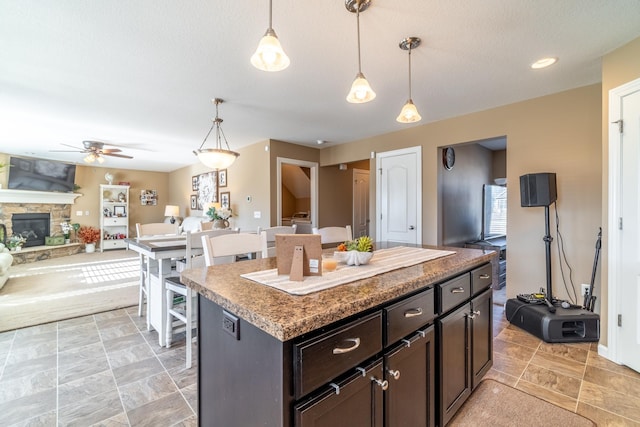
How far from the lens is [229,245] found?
5.74ft

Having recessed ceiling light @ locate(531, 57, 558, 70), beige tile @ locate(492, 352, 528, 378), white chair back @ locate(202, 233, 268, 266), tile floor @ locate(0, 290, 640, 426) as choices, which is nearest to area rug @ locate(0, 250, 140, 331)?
tile floor @ locate(0, 290, 640, 426)

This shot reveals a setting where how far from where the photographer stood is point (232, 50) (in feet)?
6.82

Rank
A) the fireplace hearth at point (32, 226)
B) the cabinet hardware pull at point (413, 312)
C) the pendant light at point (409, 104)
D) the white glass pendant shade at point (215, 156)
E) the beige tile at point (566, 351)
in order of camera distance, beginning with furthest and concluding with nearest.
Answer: the fireplace hearth at point (32, 226), the white glass pendant shade at point (215, 156), the beige tile at point (566, 351), the pendant light at point (409, 104), the cabinet hardware pull at point (413, 312)

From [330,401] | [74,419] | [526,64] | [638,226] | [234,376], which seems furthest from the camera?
[526,64]

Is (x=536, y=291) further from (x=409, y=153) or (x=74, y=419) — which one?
(x=74, y=419)

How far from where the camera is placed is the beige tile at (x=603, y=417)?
5.07 ft

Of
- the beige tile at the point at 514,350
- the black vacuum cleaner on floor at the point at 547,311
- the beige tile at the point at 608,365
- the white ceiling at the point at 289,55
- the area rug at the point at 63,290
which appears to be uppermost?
the white ceiling at the point at 289,55

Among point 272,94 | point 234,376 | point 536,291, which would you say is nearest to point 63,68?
point 272,94

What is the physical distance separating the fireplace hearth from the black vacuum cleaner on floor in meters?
9.85

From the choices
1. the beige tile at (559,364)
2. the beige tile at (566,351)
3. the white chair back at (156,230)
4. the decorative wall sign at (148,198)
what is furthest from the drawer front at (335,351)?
the decorative wall sign at (148,198)

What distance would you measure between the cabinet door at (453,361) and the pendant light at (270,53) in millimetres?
1542

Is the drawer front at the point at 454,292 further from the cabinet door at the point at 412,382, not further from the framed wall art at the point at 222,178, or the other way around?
the framed wall art at the point at 222,178

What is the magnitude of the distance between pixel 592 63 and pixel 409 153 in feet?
6.83

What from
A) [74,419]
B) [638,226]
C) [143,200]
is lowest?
[74,419]
